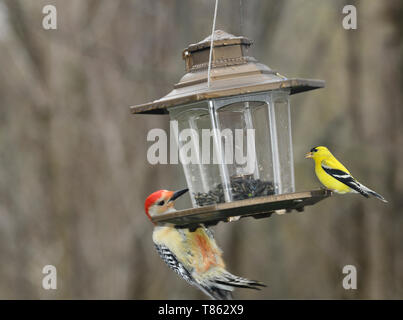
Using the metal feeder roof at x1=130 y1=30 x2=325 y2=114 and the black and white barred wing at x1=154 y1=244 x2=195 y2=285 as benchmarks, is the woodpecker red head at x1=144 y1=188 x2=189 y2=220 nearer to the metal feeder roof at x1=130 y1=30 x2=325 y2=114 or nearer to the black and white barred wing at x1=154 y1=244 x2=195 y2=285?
the black and white barred wing at x1=154 y1=244 x2=195 y2=285


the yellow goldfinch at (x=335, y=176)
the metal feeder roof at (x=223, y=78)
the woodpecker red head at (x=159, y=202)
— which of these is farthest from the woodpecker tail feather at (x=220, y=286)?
the metal feeder roof at (x=223, y=78)

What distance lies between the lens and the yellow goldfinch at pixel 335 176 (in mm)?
5645

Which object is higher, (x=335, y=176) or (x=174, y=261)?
(x=335, y=176)

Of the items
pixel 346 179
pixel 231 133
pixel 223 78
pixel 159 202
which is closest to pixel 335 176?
pixel 346 179

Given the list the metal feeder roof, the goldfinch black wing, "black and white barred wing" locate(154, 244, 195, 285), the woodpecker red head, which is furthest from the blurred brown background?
the metal feeder roof

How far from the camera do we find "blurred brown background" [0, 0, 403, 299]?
1055cm

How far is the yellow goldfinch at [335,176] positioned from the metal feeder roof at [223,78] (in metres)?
1.07

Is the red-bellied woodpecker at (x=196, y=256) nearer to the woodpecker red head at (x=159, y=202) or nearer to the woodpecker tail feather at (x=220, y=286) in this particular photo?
the woodpecker tail feather at (x=220, y=286)

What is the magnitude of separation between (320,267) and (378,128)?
267 cm

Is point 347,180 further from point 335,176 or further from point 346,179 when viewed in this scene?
point 335,176

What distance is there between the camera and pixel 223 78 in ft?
15.2

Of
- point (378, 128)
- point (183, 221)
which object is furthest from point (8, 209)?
point (183, 221)

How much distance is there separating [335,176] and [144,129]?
18.2 ft

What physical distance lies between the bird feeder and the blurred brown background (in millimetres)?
5410
